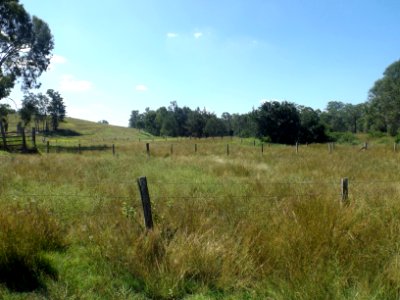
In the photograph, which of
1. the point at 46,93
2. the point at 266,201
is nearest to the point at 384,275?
the point at 266,201

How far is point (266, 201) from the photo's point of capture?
276 inches

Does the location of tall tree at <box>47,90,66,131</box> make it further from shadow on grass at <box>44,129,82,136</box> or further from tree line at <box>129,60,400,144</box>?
tree line at <box>129,60,400,144</box>

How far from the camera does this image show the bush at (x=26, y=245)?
4.31m

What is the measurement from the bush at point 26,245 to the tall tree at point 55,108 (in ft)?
345

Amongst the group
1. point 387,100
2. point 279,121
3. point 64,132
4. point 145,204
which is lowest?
point 145,204

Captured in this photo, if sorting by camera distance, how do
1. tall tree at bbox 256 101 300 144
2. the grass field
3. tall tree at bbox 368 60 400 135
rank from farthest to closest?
tall tree at bbox 368 60 400 135 < tall tree at bbox 256 101 300 144 < the grass field

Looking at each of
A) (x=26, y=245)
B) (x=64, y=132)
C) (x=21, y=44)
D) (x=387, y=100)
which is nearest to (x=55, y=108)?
(x=64, y=132)

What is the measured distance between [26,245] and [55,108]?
10674 cm

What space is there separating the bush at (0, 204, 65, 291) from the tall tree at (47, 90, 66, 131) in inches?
4145

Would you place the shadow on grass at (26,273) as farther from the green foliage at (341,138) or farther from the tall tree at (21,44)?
the green foliage at (341,138)

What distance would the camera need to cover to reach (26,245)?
15.4ft

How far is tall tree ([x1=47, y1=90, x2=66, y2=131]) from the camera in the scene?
4025 inches

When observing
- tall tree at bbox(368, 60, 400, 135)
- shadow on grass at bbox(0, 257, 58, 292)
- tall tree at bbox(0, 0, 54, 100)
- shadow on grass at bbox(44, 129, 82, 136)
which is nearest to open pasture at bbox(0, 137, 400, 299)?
shadow on grass at bbox(0, 257, 58, 292)

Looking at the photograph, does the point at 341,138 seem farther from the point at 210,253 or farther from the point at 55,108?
the point at 55,108
